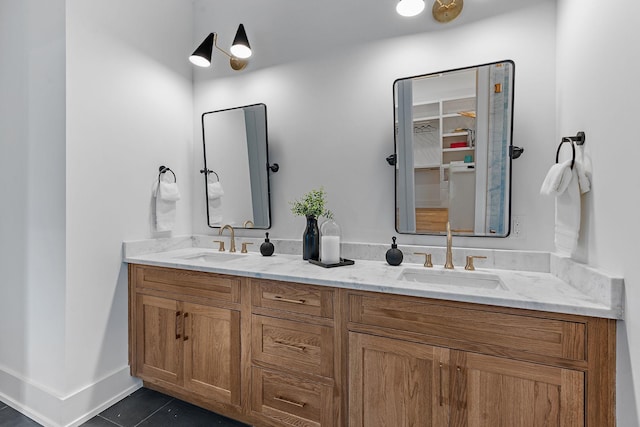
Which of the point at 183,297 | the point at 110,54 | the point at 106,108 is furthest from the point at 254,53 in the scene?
the point at 183,297

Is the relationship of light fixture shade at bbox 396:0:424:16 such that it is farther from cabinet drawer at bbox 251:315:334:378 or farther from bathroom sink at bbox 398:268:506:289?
cabinet drawer at bbox 251:315:334:378

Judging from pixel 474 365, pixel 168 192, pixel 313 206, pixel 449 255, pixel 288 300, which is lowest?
pixel 474 365

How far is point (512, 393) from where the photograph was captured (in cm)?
113

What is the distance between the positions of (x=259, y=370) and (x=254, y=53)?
2.15 meters

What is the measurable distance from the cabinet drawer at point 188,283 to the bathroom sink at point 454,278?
923 millimetres

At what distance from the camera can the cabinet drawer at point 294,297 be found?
4.76ft

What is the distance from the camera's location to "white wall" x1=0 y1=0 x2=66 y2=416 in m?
1.76

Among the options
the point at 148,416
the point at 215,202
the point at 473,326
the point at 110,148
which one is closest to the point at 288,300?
the point at 473,326

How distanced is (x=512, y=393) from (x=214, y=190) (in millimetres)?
2234

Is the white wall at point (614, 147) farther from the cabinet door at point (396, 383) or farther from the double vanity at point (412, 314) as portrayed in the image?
the cabinet door at point (396, 383)

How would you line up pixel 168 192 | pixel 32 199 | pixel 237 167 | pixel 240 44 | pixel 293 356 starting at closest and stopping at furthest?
pixel 293 356 → pixel 32 199 → pixel 240 44 → pixel 168 192 → pixel 237 167

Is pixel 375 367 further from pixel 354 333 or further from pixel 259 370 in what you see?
pixel 259 370

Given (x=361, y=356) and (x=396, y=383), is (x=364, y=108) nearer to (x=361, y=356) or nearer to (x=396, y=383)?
(x=361, y=356)

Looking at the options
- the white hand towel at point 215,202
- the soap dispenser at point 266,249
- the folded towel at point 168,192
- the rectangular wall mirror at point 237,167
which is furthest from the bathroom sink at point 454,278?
the folded towel at point 168,192
